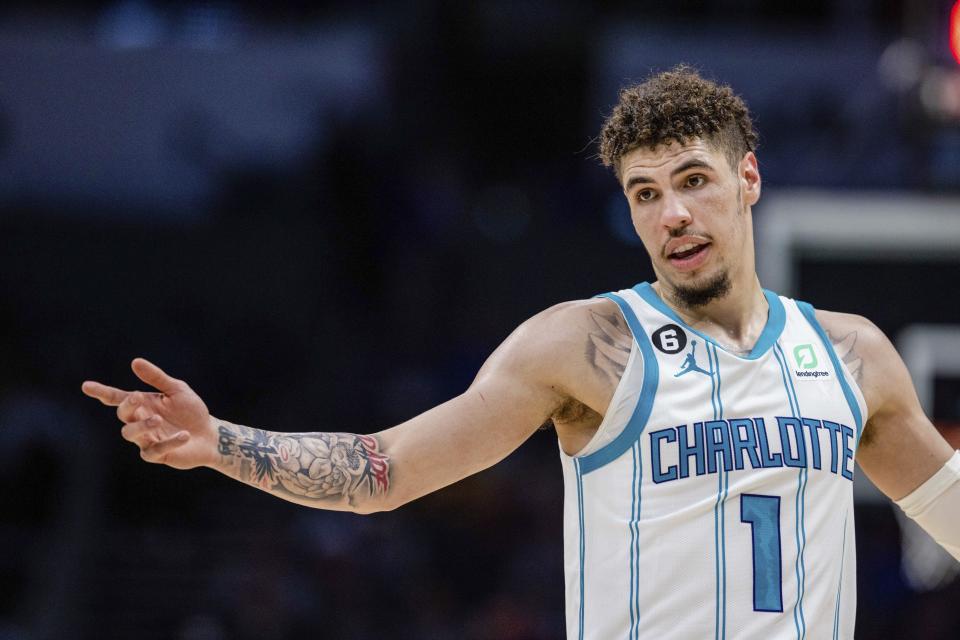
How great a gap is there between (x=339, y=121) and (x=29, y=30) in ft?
11.0

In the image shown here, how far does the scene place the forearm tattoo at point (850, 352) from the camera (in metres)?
3.43

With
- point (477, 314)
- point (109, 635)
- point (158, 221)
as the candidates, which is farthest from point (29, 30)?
point (109, 635)

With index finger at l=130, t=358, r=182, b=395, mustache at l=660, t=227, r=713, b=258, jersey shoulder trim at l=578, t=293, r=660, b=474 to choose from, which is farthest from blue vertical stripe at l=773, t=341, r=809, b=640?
index finger at l=130, t=358, r=182, b=395

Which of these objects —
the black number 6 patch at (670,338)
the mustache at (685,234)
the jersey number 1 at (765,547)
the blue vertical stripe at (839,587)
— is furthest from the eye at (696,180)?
the blue vertical stripe at (839,587)

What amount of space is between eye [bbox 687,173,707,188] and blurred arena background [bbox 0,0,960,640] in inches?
221

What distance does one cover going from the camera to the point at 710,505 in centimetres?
309

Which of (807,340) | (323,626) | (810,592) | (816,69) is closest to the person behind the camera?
(810,592)

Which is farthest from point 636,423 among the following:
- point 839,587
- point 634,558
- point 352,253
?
point 352,253

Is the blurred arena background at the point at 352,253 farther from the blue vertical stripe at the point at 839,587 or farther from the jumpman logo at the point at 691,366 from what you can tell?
the jumpman logo at the point at 691,366

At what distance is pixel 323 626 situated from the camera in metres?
9.03

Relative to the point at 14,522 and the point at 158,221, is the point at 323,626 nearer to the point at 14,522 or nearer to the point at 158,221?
the point at 14,522

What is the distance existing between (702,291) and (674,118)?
47 cm

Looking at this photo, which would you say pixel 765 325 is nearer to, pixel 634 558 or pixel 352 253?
→ pixel 634 558

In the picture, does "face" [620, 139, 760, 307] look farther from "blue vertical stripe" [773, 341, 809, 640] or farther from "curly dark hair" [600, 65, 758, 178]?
"blue vertical stripe" [773, 341, 809, 640]
